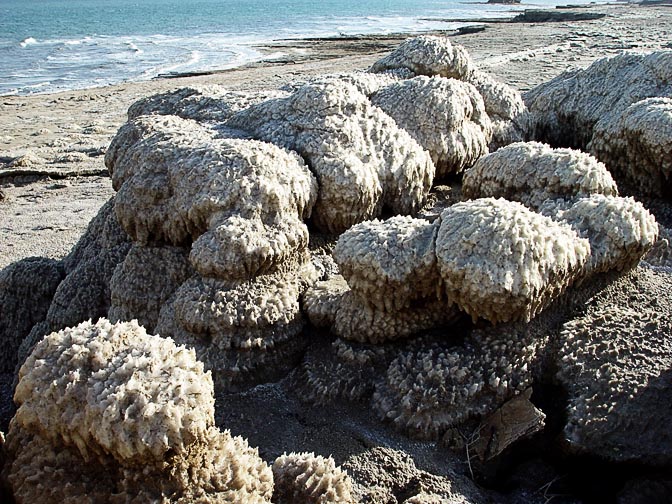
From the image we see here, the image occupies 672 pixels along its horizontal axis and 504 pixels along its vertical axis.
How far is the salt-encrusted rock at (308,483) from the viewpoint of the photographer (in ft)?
6.32

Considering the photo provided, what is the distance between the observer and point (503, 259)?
2.35 metres

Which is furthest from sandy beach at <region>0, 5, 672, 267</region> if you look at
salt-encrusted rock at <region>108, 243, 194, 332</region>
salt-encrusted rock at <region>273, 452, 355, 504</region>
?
salt-encrusted rock at <region>273, 452, 355, 504</region>

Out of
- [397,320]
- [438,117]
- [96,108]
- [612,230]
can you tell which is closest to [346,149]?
[438,117]

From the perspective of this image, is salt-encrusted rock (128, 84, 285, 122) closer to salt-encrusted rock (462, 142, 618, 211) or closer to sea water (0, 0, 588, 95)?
salt-encrusted rock (462, 142, 618, 211)

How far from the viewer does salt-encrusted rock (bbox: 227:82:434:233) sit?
124 inches

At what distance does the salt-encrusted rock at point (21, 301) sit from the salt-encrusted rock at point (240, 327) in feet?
4.73

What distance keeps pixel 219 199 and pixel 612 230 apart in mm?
1658

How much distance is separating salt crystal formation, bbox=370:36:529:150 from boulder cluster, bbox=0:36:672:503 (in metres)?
0.44

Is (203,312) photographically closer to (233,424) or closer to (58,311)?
(233,424)

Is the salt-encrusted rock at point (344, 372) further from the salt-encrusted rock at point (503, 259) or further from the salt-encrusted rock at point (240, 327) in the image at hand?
the salt-encrusted rock at point (503, 259)

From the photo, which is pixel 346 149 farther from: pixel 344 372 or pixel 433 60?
pixel 433 60

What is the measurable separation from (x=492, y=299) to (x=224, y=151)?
1.41 meters

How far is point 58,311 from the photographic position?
138 inches

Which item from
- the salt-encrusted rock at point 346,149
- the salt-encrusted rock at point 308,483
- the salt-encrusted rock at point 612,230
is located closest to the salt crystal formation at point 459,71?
the salt-encrusted rock at point 346,149
